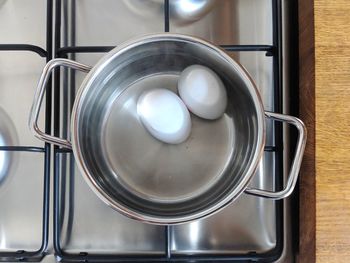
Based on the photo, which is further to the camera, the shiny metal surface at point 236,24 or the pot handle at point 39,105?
the shiny metal surface at point 236,24

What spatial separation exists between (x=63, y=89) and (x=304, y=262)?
362 mm

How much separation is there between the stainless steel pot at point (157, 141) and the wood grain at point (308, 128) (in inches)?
2.5

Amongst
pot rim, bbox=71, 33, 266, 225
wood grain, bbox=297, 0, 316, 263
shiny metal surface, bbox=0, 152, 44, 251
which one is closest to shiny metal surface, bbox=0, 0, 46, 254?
shiny metal surface, bbox=0, 152, 44, 251

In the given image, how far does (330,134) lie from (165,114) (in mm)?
189

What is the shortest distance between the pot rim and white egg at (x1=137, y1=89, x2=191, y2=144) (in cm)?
7

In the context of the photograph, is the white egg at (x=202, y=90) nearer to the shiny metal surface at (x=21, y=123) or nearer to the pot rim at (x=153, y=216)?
the pot rim at (x=153, y=216)

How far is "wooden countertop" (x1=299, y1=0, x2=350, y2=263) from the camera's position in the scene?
554mm

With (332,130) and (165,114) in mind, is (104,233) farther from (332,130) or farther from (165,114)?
(332,130)

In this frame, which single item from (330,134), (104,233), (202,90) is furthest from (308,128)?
(104,233)

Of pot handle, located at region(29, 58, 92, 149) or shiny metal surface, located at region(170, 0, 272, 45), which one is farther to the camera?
shiny metal surface, located at region(170, 0, 272, 45)

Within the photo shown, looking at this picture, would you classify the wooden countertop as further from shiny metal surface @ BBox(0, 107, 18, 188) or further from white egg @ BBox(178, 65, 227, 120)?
shiny metal surface @ BBox(0, 107, 18, 188)

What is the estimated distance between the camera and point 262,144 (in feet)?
1.78

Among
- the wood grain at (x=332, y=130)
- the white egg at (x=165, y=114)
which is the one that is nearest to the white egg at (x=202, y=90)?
the white egg at (x=165, y=114)

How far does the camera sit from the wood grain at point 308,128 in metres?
0.57
